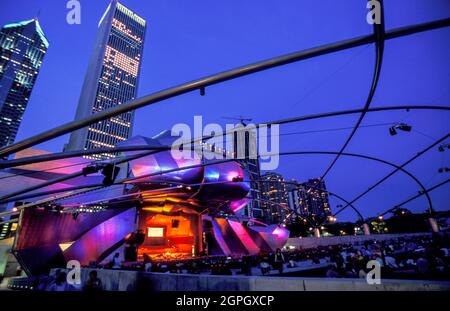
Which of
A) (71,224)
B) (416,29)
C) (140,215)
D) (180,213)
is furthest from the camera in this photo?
(180,213)

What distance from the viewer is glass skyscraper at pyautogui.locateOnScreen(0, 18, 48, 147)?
14950 centimetres

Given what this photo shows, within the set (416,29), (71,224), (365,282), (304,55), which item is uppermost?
(416,29)

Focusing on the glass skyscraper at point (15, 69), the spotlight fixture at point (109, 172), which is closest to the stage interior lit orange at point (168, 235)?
the spotlight fixture at point (109, 172)

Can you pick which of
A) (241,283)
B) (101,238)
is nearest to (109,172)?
(241,283)

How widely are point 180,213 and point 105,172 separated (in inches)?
1250

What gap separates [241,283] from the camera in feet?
19.7

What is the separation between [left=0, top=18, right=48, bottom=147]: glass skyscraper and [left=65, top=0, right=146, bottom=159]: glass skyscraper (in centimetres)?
5133

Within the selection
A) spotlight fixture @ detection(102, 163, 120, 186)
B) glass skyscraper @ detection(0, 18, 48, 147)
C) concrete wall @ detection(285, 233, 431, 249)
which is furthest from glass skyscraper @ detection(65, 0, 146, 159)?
spotlight fixture @ detection(102, 163, 120, 186)

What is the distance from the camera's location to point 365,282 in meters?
4.73

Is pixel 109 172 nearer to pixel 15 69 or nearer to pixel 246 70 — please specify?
pixel 246 70

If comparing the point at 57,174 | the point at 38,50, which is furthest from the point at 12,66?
the point at 57,174

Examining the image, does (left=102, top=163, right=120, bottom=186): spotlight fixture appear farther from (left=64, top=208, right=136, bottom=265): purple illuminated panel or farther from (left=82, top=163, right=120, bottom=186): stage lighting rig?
(left=64, top=208, right=136, bottom=265): purple illuminated panel

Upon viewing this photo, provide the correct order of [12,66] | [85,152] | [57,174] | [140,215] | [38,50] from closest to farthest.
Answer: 1. [85,152]
2. [57,174]
3. [140,215]
4. [12,66]
5. [38,50]
